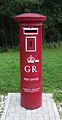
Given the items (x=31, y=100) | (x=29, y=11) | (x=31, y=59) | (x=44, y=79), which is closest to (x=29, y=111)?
(x=31, y=100)

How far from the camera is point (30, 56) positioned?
16.5ft

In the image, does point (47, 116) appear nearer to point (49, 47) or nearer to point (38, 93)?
point (38, 93)

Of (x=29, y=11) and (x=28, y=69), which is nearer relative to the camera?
(x=28, y=69)

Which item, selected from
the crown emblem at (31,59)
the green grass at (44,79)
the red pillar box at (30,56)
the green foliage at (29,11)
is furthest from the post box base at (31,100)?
the green foliage at (29,11)

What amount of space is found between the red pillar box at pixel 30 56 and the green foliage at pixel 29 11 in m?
14.0

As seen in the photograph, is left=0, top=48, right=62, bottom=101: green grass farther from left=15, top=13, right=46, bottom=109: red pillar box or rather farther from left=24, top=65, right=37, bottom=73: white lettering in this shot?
left=24, top=65, right=37, bottom=73: white lettering

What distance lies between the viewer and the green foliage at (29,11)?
19.2 meters

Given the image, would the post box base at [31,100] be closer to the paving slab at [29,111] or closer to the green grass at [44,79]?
the paving slab at [29,111]

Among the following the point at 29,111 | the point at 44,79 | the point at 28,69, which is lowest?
the point at 44,79

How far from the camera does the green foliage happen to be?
62.9 ft

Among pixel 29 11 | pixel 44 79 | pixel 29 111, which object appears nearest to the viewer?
pixel 29 111

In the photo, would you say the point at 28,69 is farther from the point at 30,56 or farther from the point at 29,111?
the point at 29,111

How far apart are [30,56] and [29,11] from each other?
47.5 feet

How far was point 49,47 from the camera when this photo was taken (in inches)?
755
